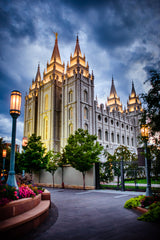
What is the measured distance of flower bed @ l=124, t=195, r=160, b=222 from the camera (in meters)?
5.91

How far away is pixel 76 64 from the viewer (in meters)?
46.3

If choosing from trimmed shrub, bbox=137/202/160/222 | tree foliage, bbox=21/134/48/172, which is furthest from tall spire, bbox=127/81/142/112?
trimmed shrub, bbox=137/202/160/222

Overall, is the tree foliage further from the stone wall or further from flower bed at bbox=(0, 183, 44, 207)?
flower bed at bbox=(0, 183, 44, 207)

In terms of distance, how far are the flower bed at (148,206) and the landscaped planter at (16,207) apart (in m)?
3.42

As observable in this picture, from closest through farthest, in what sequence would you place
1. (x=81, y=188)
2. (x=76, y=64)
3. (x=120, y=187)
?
1. (x=120, y=187)
2. (x=81, y=188)
3. (x=76, y=64)

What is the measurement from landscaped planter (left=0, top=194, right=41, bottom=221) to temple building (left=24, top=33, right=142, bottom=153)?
110 feet

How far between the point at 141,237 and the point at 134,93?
77.6m

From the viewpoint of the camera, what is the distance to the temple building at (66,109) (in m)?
42.2

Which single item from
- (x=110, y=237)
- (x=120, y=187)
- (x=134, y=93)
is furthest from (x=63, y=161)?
(x=134, y=93)

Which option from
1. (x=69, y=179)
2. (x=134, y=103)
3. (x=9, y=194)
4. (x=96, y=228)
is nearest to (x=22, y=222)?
(x=9, y=194)

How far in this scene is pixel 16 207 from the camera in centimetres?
524

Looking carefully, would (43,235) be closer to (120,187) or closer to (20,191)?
(20,191)

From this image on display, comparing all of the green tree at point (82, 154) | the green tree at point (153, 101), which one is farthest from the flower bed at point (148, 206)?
the green tree at point (82, 154)

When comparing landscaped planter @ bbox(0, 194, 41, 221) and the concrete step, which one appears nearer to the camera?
the concrete step
